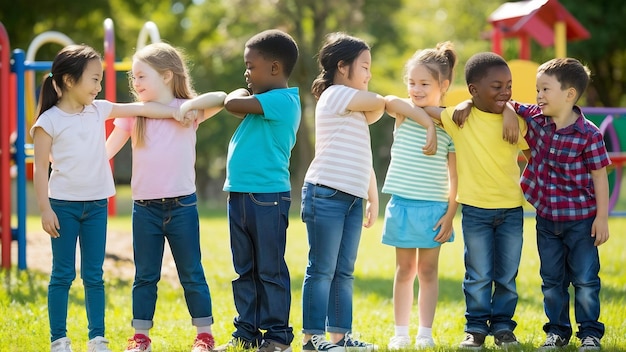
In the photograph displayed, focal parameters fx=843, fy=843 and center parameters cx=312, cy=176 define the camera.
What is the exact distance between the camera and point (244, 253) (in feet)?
14.3

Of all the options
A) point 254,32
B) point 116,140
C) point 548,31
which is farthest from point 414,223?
point 254,32

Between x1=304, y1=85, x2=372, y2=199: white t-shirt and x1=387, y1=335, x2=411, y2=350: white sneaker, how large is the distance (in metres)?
0.81

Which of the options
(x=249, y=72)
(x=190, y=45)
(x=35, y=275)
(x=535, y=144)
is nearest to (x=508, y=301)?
(x=535, y=144)

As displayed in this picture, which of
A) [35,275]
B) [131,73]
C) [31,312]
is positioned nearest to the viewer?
[131,73]

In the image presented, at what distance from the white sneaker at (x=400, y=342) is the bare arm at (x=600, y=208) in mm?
1114

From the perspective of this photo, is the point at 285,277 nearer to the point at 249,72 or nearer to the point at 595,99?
the point at 249,72

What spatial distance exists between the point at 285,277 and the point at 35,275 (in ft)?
10.8

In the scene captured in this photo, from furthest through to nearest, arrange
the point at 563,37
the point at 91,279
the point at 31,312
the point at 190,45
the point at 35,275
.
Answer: the point at 190,45
the point at 563,37
the point at 35,275
the point at 31,312
the point at 91,279

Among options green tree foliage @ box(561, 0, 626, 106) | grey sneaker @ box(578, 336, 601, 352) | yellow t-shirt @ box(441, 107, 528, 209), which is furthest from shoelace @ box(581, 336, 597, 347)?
green tree foliage @ box(561, 0, 626, 106)

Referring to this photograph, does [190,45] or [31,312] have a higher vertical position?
[190,45]

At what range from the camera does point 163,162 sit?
4.36m

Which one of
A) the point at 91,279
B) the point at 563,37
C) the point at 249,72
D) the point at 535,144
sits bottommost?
the point at 91,279

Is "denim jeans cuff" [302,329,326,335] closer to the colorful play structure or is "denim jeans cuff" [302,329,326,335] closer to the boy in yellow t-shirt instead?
the boy in yellow t-shirt

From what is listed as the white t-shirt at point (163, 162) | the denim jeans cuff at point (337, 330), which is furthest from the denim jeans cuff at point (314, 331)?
the white t-shirt at point (163, 162)
